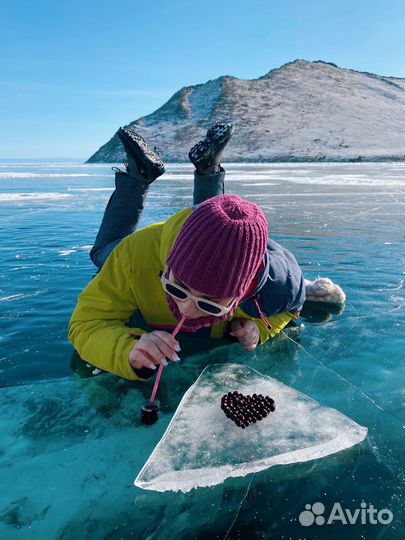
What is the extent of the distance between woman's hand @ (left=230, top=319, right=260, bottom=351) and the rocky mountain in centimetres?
4913

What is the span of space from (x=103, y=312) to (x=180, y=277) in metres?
0.76

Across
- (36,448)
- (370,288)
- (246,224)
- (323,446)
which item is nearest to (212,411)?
(323,446)

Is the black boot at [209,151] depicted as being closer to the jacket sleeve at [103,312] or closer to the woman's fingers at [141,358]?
the jacket sleeve at [103,312]

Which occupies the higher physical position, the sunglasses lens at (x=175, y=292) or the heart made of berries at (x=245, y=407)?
the sunglasses lens at (x=175, y=292)

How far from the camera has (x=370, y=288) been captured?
457cm

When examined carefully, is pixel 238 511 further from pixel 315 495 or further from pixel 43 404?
pixel 43 404

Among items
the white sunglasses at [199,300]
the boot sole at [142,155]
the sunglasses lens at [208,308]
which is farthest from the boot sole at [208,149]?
the sunglasses lens at [208,308]

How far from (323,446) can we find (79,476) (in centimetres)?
113

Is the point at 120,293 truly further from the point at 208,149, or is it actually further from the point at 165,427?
the point at 208,149

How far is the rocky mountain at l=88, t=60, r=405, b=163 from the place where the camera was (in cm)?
5691

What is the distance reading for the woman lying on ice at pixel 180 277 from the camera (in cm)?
188

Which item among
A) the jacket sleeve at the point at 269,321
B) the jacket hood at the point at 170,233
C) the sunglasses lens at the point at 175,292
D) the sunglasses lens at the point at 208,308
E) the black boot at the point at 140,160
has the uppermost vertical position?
the black boot at the point at 140,160

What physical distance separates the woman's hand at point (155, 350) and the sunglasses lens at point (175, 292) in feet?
0.60

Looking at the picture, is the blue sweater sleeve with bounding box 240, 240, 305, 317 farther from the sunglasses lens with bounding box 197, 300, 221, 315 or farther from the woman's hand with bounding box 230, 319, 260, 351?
the sunglasses lens with bounding box 197, 300, 221, 315
